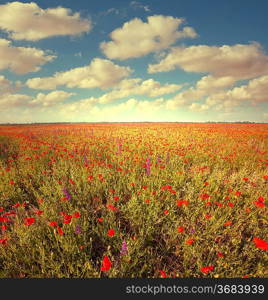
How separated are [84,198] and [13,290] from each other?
151cm

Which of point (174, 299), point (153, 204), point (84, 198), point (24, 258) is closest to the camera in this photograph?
point (174, 299)

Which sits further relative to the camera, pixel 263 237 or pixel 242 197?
pixel 242 197

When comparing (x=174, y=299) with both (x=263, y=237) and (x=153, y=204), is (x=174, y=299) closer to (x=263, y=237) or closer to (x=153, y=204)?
(x=153, y=204)

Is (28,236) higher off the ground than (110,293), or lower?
higher

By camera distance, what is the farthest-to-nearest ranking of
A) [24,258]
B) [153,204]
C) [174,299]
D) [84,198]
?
[84,198] → [153,204] → [24,258] → [174,299]

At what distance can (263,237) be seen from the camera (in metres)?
2.51

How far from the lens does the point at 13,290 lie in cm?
178

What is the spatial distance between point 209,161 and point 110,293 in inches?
197

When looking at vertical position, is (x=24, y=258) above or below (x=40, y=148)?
below

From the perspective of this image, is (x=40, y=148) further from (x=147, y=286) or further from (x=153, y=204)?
(x=147, y=286)

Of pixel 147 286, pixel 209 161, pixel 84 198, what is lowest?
pixel 147 286

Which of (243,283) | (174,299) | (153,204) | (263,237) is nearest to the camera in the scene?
(174,299)

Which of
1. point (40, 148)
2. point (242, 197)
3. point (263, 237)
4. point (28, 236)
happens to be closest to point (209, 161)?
point (242, 197)

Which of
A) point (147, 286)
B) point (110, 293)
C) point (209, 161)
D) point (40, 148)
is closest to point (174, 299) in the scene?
point (147, 286)
